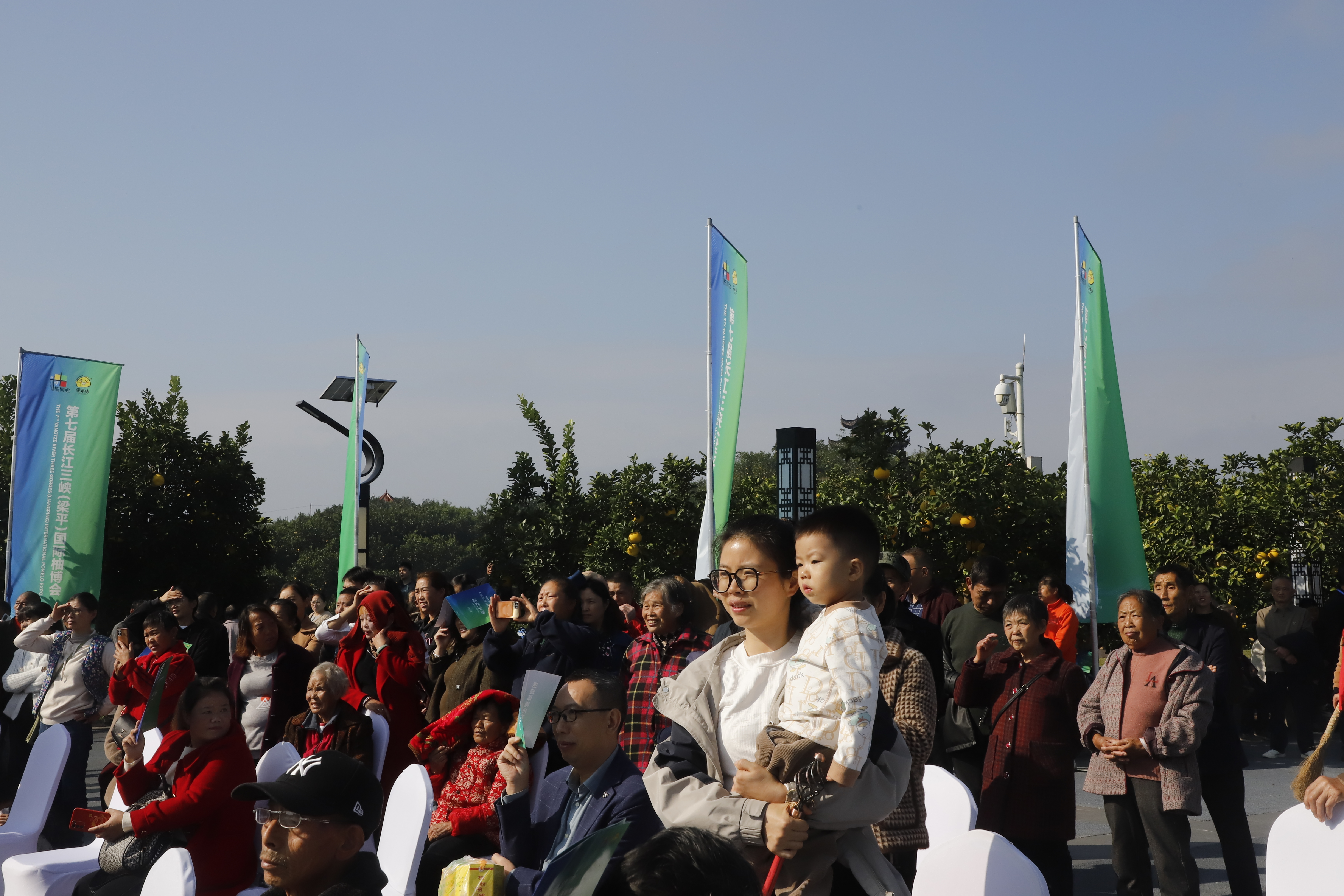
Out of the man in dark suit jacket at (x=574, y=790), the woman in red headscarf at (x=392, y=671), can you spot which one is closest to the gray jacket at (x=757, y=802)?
the man in dark suit jacket at (x=574, y=790)

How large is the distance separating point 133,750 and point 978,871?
438 cm

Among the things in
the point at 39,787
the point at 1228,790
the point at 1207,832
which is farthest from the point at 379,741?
the point at 1207,832

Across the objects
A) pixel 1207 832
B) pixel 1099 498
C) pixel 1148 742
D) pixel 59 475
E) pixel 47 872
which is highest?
pixel 59 475

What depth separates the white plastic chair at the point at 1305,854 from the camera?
305 cm

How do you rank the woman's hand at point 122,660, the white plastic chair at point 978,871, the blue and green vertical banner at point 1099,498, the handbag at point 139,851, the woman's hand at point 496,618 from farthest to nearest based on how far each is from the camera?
1. the blue and green vertical banner at point 1099,498
2. the woman's hand at point 122,660
3. the woman's hand at point 496,618
4. the handbag at point 139,851
5. the white plastic chair at point 978,871

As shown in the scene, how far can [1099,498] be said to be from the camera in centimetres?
754

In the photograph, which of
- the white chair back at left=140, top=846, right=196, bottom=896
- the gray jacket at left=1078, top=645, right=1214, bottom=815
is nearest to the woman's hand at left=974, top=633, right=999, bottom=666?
the gray jacket at left=1078, top=645, right=1214, bottom=815

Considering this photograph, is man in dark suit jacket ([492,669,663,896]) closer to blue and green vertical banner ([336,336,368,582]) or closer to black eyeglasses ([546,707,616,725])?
black eyeglasses ([546,707,616,725])

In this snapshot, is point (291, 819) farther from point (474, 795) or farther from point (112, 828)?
point (112, 828)

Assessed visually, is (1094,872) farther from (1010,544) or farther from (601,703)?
(1010,544)

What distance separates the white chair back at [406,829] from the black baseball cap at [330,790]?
3.29ft

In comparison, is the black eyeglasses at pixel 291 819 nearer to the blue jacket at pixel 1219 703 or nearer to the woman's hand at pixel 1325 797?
the woman's hand at pixel 1325 797

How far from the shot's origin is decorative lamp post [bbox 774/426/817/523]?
9.64m

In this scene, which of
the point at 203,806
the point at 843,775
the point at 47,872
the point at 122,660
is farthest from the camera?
the point at 122,660
